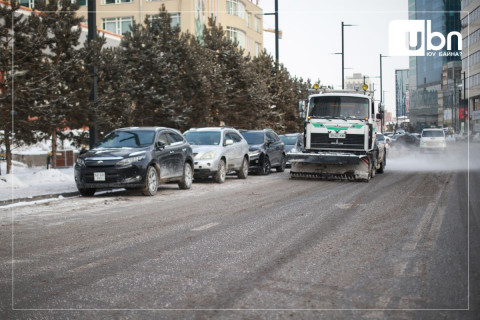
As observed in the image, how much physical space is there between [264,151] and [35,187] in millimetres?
9983

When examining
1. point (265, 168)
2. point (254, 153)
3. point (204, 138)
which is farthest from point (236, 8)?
point (204, 138)

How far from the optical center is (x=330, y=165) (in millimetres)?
21344

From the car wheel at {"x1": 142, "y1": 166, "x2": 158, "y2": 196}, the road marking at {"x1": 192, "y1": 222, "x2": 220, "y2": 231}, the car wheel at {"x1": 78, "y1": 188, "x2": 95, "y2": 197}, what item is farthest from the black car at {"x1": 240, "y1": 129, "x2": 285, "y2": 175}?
the road marking at {"x1": 192, "y1": 222, "x2": 220, "y2": 231}

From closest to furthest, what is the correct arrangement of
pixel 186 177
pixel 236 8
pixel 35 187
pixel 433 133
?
pixel 35 187 → pixel 186 177 → pixel 433 133 → pixel 236 8

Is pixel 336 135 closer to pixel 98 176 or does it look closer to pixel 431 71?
pixel 98 176

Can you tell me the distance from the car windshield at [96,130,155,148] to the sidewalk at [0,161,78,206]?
4.80ft

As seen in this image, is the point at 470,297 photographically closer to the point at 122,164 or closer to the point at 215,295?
the point at 215,295

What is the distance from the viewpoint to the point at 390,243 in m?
8.44

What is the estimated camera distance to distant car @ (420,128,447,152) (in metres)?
44.3

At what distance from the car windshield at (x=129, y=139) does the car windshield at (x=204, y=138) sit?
4308 millimetres

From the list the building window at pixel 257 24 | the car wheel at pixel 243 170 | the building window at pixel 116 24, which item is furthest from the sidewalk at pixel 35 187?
the building window at pixel 257 24

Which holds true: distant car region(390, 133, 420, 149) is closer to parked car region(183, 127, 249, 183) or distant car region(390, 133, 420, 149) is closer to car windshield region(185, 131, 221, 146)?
parked car region(183, 127, 249, 183)

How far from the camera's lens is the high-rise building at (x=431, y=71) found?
109 meters

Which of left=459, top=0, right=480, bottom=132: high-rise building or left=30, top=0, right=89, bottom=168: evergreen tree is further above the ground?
left=459, top=0, right=480, bottom=132: high-rise building
